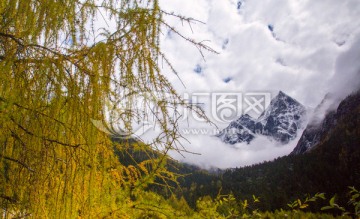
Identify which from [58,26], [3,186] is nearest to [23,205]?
[3,186]

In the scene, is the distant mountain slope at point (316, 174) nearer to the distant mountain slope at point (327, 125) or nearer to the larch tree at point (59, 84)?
the distant mountain slope at point (327, 125)

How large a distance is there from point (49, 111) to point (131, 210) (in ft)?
5.22

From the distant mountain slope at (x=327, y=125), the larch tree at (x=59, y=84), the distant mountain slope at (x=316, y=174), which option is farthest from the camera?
the distant mountain slope at (x=327, y=125)

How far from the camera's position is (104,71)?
4.75ft

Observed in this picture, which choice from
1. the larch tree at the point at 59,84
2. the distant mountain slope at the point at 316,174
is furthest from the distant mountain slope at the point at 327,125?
the larch tree at the point at 59,84

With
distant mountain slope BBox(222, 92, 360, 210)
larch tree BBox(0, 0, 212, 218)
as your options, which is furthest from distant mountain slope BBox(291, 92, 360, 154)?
larch tree BBox(0, 0, 212, 218)

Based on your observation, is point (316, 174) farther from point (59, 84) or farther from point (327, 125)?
point (59, 84)

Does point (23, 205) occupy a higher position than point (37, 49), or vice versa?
point (37, 49)

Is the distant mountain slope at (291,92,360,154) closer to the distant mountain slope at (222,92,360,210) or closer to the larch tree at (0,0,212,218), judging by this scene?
the distant mountain slope at (222,92,360,210)

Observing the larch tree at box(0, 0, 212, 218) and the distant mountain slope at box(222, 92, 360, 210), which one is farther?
the distant mountain slope at box(222, 92, 360, 210)

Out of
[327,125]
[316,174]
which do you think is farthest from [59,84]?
[327,125]

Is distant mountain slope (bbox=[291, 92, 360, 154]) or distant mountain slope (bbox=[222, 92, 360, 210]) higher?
distant mountain slope (bbox=[291, 92, 360, 154])

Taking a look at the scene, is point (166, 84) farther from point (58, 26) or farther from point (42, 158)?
point (42, 158)

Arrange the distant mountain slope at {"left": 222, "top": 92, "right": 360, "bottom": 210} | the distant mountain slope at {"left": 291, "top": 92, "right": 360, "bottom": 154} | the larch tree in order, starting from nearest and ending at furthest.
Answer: the larch tree
the distant mountain slope at {"left": 222, "top": 92, "right": 360, "bottom": 210}
the distant mountain slope at {"left": 291, "top": 92, "right": 360, "bottom": 154}
